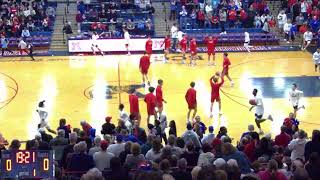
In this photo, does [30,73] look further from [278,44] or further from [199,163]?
[199,163]

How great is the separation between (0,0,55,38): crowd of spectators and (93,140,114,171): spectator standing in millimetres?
24405

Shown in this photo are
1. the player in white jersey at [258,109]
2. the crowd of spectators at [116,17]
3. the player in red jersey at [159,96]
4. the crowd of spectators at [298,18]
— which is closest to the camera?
the player in white jersey at [258,109]

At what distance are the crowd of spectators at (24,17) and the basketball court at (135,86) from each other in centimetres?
321

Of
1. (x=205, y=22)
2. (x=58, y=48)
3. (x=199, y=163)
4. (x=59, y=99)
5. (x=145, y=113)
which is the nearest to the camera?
(x=199, y=163)

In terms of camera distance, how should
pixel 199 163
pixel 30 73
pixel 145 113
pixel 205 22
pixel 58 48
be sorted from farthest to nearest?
pixel 205 22, pixel 58 48, pixel 30 73, pixel 145 113, pixel 199 163

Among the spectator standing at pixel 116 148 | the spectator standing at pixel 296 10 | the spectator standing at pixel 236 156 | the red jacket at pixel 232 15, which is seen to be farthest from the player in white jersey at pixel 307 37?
the spectator standing at pixel 236 156

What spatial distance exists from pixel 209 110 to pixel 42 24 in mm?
17491

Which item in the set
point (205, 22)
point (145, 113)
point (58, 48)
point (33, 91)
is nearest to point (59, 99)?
point (33, 91)

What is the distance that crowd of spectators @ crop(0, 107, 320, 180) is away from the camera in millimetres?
10719

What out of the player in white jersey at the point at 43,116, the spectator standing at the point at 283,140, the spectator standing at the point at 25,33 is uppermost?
the spectator standing at the point at 25,33

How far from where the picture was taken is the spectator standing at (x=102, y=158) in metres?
12.6

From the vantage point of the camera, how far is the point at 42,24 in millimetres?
37406

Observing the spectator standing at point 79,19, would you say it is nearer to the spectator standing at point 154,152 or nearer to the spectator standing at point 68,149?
the spectator standing at point 68,149

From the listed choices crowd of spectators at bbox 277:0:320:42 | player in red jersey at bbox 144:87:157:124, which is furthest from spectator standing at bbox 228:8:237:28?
player in red jersey at bbox 144:87:157:124
